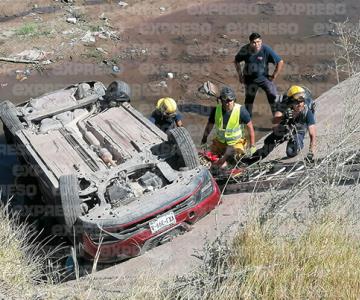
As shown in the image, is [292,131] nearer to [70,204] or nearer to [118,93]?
[118,93]

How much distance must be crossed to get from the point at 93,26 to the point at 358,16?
6.40 meters

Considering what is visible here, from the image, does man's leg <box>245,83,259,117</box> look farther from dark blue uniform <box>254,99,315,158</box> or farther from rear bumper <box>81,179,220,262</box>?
rear bumper <box>81,179,220,262</box>

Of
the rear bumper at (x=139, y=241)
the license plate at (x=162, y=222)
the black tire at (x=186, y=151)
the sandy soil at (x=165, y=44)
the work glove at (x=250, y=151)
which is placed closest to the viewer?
the rear bumper at (x=139, y=241)

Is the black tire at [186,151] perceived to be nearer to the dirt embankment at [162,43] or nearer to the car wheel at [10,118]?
the car wheel at [10,118]

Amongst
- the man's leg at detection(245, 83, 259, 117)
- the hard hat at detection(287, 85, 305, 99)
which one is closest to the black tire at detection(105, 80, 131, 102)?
the man's leg at detection(245, 83, 259, 117)

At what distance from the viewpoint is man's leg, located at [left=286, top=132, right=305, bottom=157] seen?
738 cm

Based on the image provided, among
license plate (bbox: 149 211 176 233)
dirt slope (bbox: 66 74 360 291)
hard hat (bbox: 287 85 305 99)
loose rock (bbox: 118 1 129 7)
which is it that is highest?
loose rock (bbox: 118 1 129 7)

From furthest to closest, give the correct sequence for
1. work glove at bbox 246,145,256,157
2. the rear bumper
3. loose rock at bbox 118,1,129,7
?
1. loose rock at bbox 118,1,129,7
2. work glove at bbox 246,145,256,157
3. the rear bumper

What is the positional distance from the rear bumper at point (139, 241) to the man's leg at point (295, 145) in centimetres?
173

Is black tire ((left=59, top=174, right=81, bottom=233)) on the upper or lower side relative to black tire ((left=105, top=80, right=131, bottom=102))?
lower

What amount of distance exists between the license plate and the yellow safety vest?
166cm

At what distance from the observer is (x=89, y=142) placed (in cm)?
732

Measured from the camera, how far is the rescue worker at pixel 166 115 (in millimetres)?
7543

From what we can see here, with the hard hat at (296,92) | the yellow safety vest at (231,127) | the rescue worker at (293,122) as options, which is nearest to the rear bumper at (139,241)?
the yellow safety vest at (231,127)
